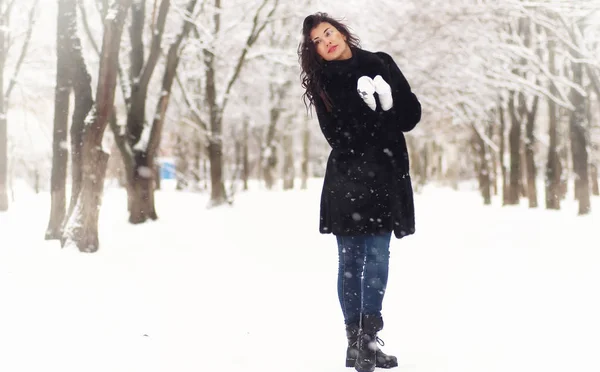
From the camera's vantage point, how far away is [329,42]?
373 cm

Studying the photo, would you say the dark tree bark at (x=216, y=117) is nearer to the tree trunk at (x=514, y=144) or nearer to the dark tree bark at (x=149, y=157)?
the dark tree bark at (x=149, y=157)

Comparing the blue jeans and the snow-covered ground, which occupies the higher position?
the blue jeans

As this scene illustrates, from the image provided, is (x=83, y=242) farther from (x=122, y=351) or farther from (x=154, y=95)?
(x=154, y=95)

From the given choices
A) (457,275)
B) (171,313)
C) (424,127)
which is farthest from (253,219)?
(424,127)

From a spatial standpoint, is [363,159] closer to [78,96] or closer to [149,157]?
[78,96]

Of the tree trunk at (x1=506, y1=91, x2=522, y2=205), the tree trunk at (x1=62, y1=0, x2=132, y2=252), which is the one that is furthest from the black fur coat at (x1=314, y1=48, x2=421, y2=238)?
the tree trunk at (x1=506, y1=91, x2=522, y2=205)

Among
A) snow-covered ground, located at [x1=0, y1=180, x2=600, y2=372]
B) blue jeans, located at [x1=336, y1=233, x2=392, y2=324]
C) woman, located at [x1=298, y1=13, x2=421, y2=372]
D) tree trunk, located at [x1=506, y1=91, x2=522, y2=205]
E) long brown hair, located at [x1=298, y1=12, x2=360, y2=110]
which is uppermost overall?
tree trunk, located at [x1=506, y1=91, x2=522, y2=205]

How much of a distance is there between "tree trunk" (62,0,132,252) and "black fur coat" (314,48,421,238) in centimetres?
561

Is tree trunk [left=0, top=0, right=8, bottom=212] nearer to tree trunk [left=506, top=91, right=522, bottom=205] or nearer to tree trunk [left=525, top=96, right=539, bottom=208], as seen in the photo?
tree trunk [left=525, top=96, right=539, bottom=208]

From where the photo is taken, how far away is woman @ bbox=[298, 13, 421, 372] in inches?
144

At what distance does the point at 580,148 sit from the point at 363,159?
46.8 ft

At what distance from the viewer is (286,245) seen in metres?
10.4

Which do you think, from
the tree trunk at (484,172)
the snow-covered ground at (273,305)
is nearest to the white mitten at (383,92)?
the snow-covered ground at (273,305)

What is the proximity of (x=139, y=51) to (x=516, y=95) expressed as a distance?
1357 centimetres
